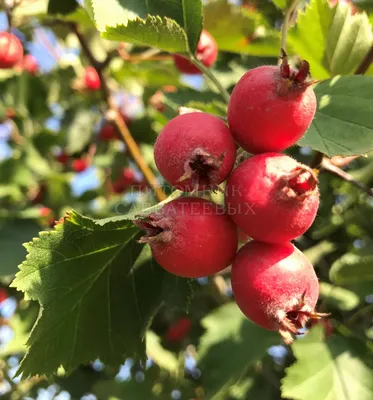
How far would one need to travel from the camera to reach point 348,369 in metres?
1.57

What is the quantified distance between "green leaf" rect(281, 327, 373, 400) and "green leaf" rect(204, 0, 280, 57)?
1136 millimetres

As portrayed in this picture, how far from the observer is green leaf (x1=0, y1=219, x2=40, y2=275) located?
1835mm

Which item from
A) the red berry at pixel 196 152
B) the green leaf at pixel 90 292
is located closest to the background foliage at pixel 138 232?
the green leaf at pixel 90 292

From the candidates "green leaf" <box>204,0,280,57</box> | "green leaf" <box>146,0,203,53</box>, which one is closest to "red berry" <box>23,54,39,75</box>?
"green leaf" <box>204,0,280,57</box>

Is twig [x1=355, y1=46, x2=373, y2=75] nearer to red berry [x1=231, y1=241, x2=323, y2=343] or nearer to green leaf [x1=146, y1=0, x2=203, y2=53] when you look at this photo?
green leaf [x1=146, y1=0, x2=203, y2=53]

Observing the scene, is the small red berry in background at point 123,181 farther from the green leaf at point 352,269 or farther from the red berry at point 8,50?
the green leaf at point 352,269

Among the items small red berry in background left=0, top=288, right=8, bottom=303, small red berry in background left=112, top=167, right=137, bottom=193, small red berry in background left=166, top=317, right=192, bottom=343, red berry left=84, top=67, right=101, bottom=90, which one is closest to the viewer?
small red berry in background left=166, top=317, right=192, bottom=343

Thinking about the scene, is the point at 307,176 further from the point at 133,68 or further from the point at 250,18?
the point at 133,68

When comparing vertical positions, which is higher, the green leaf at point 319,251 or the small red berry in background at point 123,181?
the green leaf at point 319,251

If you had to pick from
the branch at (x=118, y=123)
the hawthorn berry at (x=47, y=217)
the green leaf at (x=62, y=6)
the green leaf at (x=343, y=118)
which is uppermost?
the green leaf at (x=62, y=6)

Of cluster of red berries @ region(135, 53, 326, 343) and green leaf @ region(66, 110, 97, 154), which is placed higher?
cluster of red berries @ region(135, 53, 326, 343)

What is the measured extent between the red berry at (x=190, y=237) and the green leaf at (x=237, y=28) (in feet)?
4.16

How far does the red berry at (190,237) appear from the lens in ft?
2.97

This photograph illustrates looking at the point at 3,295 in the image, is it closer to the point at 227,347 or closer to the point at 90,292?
the point at 227,347
